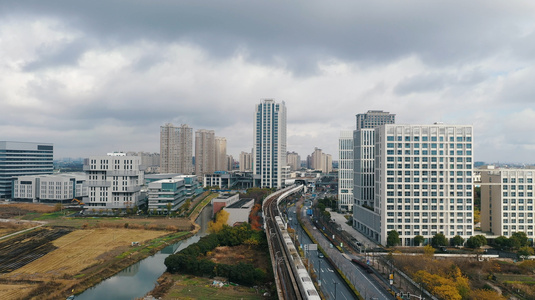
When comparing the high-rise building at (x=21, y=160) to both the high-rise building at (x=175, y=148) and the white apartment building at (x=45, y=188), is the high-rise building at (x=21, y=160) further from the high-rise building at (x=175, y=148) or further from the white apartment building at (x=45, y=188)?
the high-rise building at (x=175, y=148)

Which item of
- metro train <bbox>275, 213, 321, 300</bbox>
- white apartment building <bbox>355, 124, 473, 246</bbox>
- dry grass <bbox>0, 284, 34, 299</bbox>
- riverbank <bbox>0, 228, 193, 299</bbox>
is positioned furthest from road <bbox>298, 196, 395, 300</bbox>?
dry grass <bbox>0, 284, 34, 299</bbox>

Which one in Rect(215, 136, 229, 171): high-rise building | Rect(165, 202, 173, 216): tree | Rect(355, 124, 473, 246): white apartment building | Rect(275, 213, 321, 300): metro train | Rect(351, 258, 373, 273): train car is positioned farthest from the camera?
Rect(215, 136, 229, 171): high-rise building

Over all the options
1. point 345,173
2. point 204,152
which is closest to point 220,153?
point 204,152

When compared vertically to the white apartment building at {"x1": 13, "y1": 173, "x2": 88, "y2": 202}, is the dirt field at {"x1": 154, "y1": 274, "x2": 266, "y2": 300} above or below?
below

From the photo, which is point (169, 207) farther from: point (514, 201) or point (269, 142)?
point (514, 201)

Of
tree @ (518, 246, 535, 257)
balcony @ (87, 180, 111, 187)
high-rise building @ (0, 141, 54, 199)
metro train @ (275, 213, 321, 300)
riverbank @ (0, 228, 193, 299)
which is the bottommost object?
riverbank @ (0, 228, 193, 299)

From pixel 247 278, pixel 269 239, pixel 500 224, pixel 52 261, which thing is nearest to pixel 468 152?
pixel 500 224

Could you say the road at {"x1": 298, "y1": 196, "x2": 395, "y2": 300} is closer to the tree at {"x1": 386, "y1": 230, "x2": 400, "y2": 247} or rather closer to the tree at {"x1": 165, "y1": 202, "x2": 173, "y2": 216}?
the tree at {"x1": 386, "y1": 230, "x2": 400, "y2": 247}
